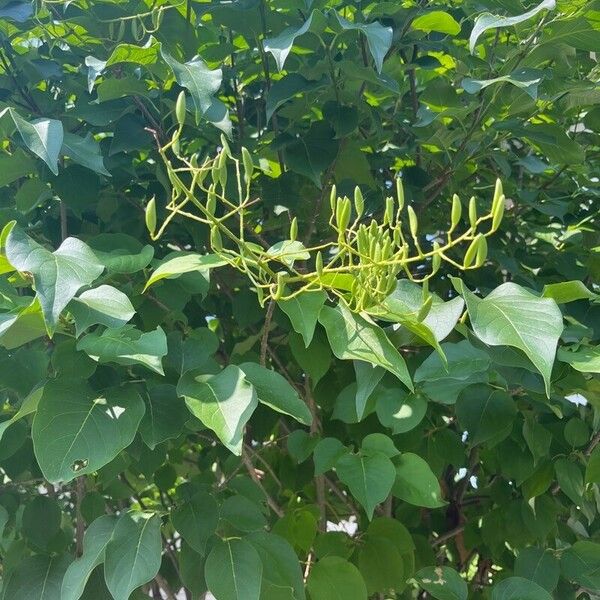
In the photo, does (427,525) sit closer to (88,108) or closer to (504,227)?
(504,227)

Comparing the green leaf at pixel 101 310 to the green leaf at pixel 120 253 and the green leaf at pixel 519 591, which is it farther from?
the green leaf at pixel 519 591

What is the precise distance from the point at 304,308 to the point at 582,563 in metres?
0.43

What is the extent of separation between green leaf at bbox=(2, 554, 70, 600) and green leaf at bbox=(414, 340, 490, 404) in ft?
1.16

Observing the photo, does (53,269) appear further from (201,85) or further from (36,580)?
(36,580)

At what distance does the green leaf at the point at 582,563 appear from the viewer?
29.4 inches

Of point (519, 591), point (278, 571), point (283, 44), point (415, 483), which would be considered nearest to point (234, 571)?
point (278, 571)

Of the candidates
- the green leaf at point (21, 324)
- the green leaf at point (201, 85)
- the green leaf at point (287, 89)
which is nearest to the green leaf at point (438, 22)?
the green leaf at point (287, 89)

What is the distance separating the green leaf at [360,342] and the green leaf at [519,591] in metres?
0.31

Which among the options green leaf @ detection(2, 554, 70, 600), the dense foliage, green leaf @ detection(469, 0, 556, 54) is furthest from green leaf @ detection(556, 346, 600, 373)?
green leaf @ detection(2, 554, 70, 600)

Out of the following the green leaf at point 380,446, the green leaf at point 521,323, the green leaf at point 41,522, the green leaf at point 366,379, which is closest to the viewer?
the green leaf at point 521,323

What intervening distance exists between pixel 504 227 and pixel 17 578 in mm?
645

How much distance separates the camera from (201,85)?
0.58 metres

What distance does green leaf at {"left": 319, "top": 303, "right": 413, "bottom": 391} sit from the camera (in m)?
0.49

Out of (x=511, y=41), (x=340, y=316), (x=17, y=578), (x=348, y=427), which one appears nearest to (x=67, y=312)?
(x=340, y=316)
